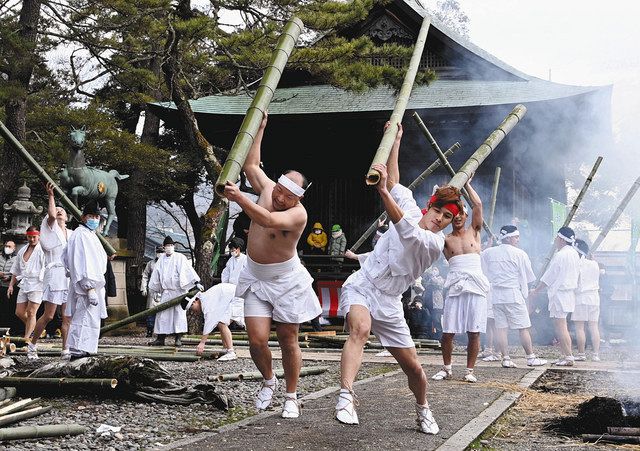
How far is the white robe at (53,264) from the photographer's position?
1130 centimetres

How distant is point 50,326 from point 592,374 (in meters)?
10.6

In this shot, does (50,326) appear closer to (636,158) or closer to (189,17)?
(189,17)

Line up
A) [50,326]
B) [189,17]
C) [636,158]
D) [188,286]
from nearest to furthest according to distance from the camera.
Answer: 1. [636,158]
2. [188,286]
3. [189,17]
4. [50,326]

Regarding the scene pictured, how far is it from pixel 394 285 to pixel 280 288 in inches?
33.2

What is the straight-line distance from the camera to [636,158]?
807 centimetres

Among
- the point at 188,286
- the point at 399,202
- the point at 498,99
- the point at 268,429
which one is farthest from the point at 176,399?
the point at 498,99

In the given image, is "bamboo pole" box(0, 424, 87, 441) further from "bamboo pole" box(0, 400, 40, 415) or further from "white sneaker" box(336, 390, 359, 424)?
"white sneaker" box(336, 390, 359, 424)

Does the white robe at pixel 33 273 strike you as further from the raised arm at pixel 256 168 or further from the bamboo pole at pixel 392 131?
the bamboo pole at pixel 392 131

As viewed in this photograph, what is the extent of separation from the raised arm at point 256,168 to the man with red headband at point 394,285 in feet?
3.25

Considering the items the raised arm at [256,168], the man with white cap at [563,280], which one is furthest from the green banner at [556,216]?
the raised arm at [256,168]

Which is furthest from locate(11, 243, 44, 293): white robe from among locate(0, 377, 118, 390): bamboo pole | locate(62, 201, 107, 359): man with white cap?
locate(0, 377, 118, 390): bamboo pole

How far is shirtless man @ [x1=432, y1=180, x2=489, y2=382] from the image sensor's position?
8680 mm

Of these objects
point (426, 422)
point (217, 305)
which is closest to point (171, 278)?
point (217, 305)

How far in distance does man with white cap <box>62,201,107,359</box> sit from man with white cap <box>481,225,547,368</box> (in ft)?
17.4
